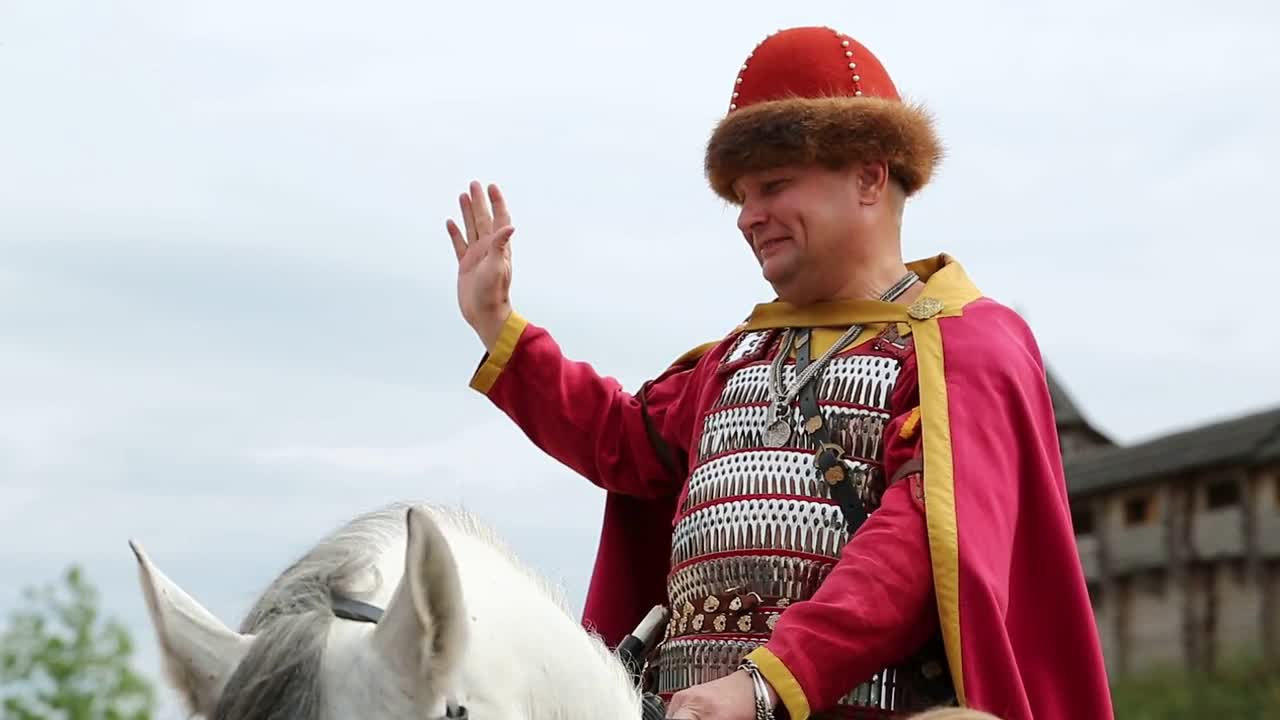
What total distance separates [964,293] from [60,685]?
15907 mm

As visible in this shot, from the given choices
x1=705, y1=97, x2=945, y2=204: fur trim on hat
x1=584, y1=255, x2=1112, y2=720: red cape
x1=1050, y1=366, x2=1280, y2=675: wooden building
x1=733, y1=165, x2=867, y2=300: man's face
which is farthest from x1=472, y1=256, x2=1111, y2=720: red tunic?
x1=1050, y1=366, x2=1280, y2=675: wooden building

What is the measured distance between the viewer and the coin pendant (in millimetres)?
3047

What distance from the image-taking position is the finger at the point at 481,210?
3.37 meters

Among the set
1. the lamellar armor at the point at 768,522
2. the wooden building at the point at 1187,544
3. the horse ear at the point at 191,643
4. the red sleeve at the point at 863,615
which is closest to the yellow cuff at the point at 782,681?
the red sleeve at the point at 863,615

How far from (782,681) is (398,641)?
0.94 meters

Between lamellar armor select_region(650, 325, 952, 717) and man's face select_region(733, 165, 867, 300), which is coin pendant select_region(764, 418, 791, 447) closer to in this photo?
lamellar armor select_region(650, 325, 952, 717)

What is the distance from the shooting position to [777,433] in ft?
10.0

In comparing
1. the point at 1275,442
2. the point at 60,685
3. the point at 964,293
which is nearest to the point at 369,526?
the point at 964,293

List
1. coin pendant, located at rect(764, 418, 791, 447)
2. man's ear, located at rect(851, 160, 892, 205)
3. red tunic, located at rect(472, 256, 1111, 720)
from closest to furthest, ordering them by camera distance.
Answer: red tunic, located at rect(472, 256, 1111, 720) < coin pendant, located at rect(764, 418, 791, 447) < man's ear, located at rect(851, 160, 892, 205)

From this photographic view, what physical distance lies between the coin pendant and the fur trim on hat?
51 cm

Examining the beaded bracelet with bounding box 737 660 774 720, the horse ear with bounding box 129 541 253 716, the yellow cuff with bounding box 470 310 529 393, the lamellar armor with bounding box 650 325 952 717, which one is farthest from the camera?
the yellow cuff with bounding box 470 310 529 393

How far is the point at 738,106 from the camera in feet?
10.9

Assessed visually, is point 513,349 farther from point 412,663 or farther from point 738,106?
point 412,663

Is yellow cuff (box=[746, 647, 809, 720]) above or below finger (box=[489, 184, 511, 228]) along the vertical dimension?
below
